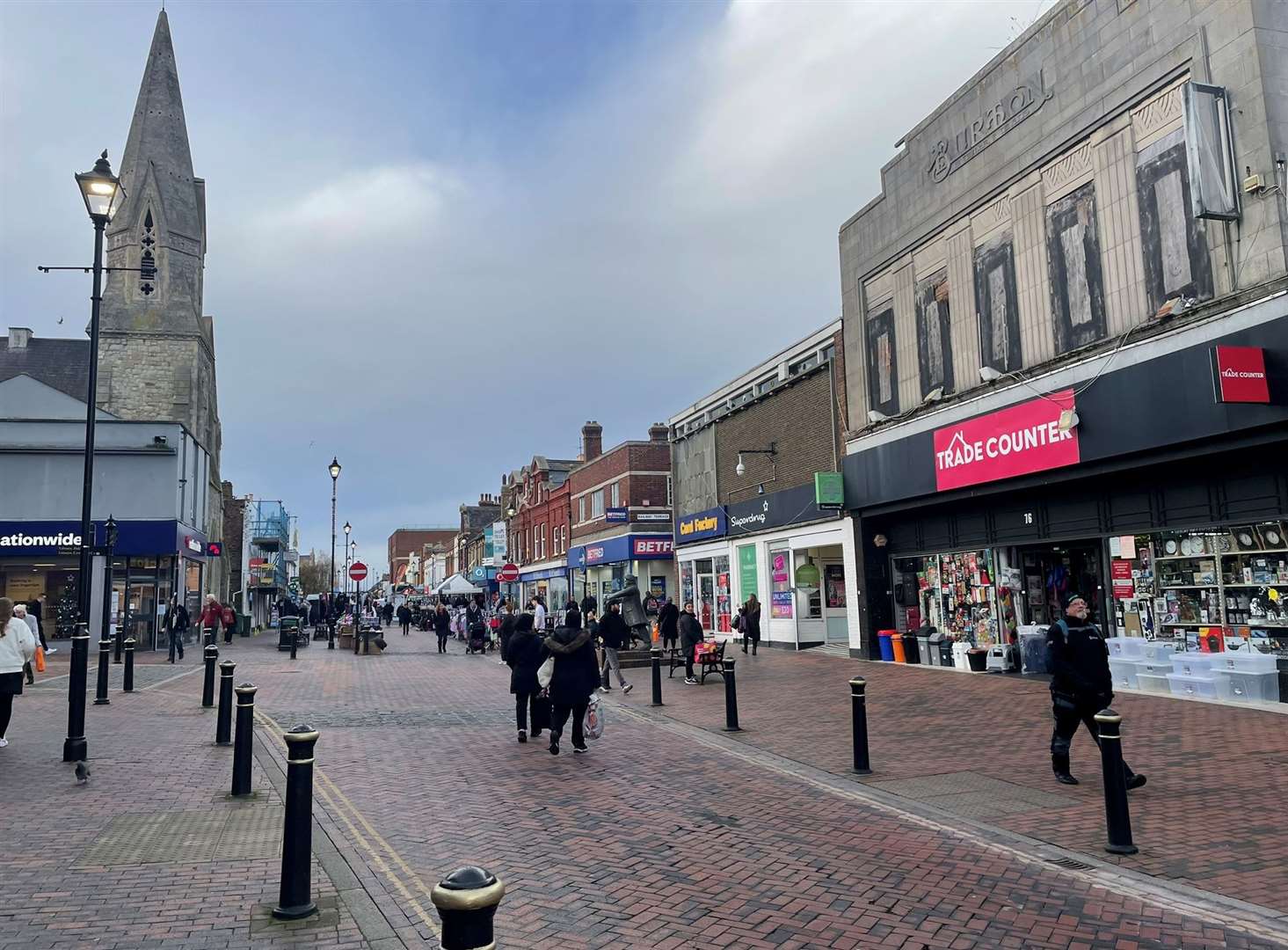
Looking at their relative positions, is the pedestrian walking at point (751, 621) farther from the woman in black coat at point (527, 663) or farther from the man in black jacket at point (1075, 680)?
the man in black jacket at point (1075, 680)

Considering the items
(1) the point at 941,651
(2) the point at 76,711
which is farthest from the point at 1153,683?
(2) the point at 76,711

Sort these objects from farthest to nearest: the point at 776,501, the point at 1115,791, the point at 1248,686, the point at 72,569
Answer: the point at 72,569 < the point at 776,501 < the point at 1248,686 < the point at 1115,791

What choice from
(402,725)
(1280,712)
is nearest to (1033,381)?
(1280,712)

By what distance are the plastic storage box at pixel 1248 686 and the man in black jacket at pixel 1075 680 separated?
5856 millimetres

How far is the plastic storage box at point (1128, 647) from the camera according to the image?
14.5 meters

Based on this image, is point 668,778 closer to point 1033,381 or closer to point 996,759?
point 996,759

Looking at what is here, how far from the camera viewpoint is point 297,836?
17.1ft

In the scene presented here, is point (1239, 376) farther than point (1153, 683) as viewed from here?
No

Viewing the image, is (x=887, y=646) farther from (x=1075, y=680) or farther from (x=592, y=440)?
(x=592, y=440)

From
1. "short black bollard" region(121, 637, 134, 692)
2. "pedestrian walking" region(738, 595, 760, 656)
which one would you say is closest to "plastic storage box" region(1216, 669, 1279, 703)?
"pedestrian walking" region(738, 595, 760, 656)

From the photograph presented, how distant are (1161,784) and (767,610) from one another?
19763 millimetres

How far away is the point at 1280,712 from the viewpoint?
1196cm

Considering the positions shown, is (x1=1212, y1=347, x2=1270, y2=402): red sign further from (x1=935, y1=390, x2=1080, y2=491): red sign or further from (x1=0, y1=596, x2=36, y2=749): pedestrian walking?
(x1=0, y1=596, x2=36, y2=749): pedestrian walking

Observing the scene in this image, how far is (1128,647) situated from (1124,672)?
41cm
